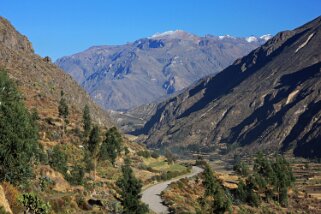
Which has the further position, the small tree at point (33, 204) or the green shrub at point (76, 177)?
the green shrub at point (76, 177)

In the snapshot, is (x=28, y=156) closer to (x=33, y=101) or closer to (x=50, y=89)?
(x=33, y=101)

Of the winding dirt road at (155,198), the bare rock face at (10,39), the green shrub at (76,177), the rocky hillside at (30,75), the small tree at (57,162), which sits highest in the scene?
the bare rock face at (10,39)

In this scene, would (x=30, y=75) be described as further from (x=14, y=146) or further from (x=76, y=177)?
(x=14, y=146)

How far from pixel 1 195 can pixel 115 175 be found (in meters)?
61.8

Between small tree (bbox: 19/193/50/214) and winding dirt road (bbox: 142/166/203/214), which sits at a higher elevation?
small tree (bbox: 19/193/50/214)

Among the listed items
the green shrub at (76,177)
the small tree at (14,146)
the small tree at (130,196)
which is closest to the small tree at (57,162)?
the green shrub at (76,177)

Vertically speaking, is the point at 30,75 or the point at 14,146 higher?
the point at 30,75

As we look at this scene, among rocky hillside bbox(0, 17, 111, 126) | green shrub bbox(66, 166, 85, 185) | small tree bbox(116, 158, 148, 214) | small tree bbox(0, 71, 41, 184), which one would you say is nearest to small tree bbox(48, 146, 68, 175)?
green shrub bbox(66, 166, 85, 185)

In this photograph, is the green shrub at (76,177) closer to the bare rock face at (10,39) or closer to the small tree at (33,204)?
the small tree at (33,204)

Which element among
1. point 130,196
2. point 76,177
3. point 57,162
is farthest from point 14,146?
point 57,162

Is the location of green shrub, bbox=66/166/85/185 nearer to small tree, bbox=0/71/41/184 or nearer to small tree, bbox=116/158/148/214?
small tree, bbox=116/158/148/214

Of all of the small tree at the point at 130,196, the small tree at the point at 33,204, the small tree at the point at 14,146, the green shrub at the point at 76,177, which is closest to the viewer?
the small tree at the point at 33,204

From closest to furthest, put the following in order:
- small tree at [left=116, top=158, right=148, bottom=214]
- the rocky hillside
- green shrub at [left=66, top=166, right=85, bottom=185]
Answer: small tree at [left=116, top=158, right=148, bottom=214] < green shrub at [left=66, top=166, right=85, bottom=185] < the rocky hillside

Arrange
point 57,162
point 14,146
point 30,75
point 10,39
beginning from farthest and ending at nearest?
point 10,39 < point 30,75 < point 57,162 < point 14,146
